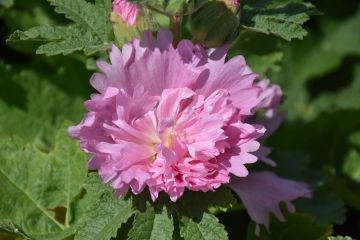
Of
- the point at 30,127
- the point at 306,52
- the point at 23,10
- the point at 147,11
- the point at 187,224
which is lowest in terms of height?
the point at 306,52

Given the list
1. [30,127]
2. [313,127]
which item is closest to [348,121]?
[313,127]

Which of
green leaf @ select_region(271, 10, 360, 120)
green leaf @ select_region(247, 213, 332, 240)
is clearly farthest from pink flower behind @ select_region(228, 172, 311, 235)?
green leaf @ select_region(271, 10, 360, 120)

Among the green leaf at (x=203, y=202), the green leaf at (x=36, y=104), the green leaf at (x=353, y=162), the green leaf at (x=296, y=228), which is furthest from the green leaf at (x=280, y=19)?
the green leaf at (x=353, y=162)

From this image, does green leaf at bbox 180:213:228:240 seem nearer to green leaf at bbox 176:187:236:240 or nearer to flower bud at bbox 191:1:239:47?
green leaf at bbox 176:187:236:240

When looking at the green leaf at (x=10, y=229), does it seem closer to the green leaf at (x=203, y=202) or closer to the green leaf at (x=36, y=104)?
the green leaf at (x=203, y=202)

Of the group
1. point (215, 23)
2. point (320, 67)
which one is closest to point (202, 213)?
point (215, 23)

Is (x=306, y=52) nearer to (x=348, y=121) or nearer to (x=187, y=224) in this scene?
(x=348, y=121)
